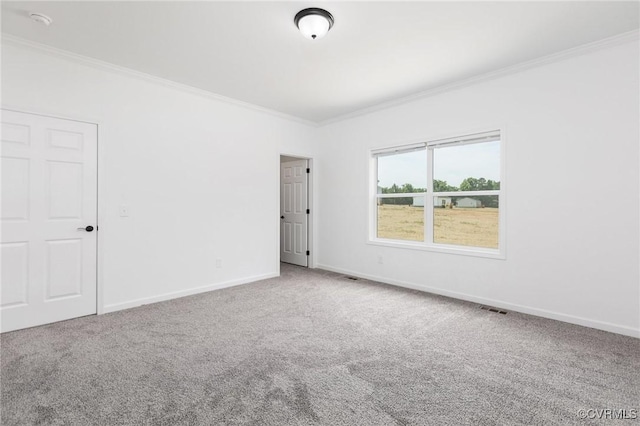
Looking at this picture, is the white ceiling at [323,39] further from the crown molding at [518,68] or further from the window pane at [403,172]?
the window pane at [403,172]

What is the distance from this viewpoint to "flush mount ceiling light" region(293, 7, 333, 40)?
240cm

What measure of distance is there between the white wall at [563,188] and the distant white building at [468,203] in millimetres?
435

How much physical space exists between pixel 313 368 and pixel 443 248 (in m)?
2.60

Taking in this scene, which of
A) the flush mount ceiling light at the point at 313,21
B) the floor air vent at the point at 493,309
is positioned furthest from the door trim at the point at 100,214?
the floor air vent at the point at 493,309

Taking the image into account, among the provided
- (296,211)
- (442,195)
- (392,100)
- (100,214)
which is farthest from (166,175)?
(442,195)

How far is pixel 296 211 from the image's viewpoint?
6.02m

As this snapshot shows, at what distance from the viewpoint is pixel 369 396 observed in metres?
1.90

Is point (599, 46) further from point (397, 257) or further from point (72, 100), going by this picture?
point (72, 100)

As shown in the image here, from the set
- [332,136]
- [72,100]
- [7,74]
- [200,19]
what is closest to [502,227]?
[332,136]

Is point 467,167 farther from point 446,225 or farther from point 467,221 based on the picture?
point 446,225

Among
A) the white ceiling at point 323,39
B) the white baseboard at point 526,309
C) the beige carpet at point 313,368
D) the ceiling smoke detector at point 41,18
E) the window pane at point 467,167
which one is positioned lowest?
the beige carpet at point 313,368

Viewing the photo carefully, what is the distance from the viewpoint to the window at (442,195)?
3740mm

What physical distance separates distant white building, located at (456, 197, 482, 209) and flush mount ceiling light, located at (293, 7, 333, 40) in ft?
8.80

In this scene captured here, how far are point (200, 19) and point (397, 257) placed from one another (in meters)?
3.72
